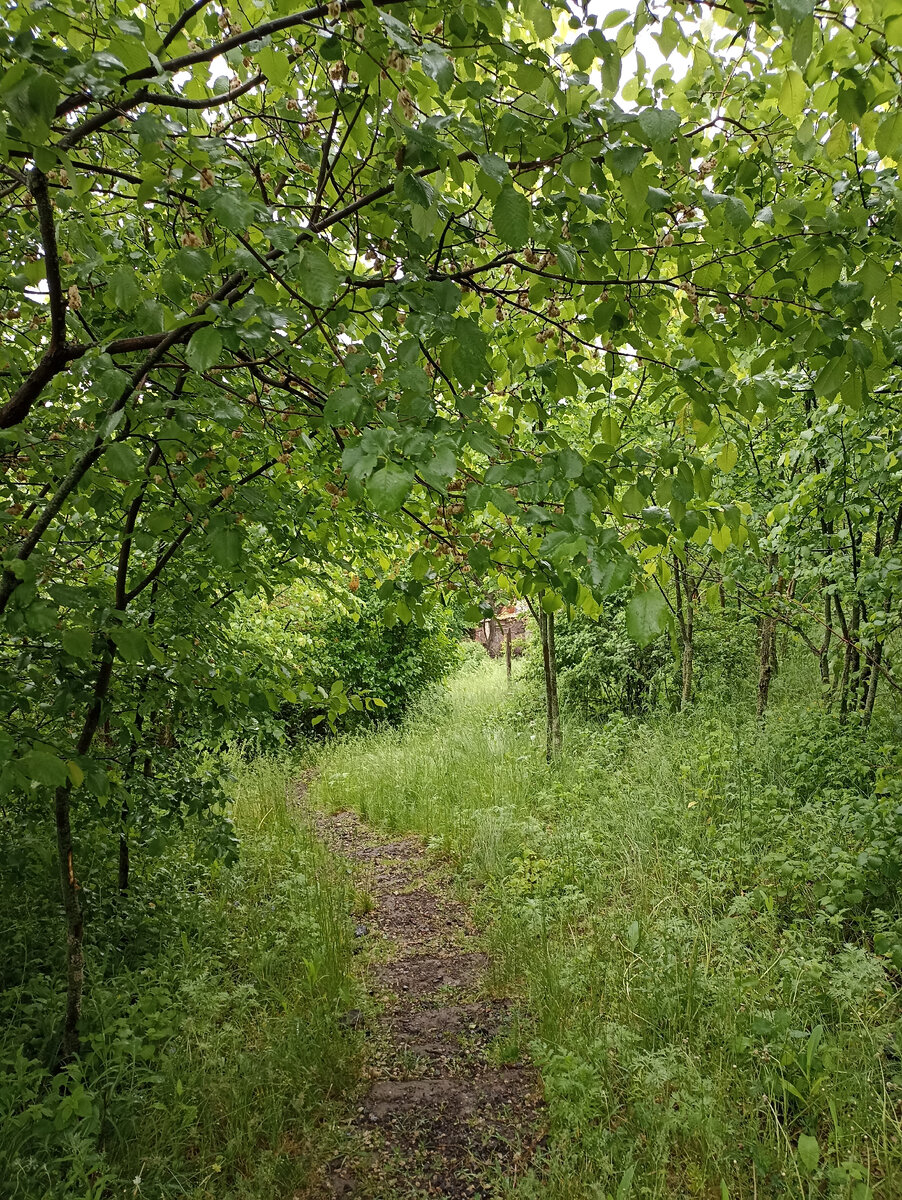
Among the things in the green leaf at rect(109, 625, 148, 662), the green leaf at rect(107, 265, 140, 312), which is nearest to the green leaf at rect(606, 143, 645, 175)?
the green leaf at rect(107, 265, 140, 312)

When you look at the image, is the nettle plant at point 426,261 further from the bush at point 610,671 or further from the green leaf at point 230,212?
the bush at point 610,671

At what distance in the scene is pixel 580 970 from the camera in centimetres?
344

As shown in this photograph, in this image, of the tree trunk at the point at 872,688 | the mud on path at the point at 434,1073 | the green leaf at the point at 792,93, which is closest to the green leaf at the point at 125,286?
the green leaf at the point at 792,93

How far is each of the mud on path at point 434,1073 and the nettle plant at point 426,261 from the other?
1928 mm

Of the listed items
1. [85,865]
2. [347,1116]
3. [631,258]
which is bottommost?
[347,1116]

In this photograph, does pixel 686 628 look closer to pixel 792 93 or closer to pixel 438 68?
pixel 792 93

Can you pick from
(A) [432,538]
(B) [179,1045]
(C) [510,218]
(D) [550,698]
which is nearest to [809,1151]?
(A) [432,538]

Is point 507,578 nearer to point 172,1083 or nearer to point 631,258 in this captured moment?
point 631,258

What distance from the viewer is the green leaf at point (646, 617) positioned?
1.24 meters

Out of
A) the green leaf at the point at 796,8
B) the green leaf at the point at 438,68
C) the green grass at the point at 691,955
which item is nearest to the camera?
the green leaf at the point at 796,8

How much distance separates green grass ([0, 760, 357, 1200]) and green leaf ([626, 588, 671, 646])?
2614 mm

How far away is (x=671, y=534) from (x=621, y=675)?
7226 mm

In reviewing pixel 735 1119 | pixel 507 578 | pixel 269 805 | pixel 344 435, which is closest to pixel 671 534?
pixel 507 578

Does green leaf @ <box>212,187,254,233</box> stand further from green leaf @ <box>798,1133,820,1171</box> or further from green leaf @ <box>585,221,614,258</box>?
green leaf @ <box>798,1133,820,1171</box>
